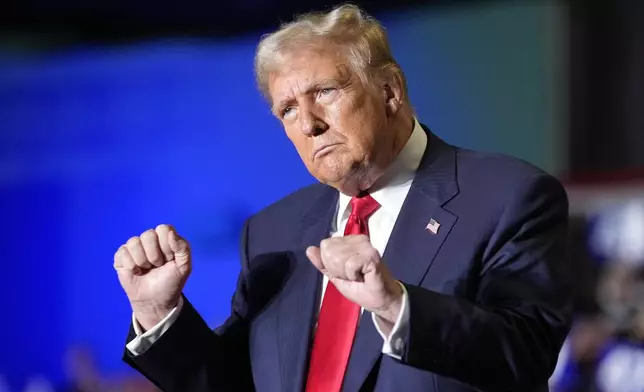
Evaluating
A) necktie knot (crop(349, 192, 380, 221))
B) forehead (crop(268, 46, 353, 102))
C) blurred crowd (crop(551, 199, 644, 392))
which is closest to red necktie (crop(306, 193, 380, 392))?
necktie knot (crop(349, 192, 380, 221))

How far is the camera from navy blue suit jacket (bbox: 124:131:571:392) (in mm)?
1477

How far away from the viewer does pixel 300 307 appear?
1.80 meters

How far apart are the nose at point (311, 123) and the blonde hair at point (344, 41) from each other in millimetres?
114

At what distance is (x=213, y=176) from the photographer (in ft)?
12.9

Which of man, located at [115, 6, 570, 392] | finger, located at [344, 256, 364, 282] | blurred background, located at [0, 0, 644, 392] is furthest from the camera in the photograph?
Result: blurred background, located at [0, 0, 644, 392]

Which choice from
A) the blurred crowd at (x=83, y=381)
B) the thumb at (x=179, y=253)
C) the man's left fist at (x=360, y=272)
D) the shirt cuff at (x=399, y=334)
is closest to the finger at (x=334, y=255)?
the man's left fist at (x=360, y=272)

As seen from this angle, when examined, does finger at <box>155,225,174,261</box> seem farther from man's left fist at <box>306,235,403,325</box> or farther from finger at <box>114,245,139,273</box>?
man's left fist at <box>306,235,403,325</box>

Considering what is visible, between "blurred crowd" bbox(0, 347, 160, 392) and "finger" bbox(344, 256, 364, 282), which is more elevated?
"finger" bbox(344, 256, 364, 282)

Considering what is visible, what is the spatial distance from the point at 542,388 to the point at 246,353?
58 cm

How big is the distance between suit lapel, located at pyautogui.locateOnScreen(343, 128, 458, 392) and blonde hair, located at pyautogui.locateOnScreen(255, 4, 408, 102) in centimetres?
20

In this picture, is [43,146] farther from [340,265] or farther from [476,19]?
[340,265]

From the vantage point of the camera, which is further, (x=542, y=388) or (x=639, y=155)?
(x=639, y=155)

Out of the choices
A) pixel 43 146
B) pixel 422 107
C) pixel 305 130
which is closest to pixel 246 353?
pixel 305 130

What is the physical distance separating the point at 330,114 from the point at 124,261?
1.48ft
